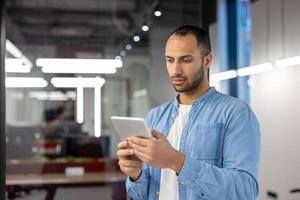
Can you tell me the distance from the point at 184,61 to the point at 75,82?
6.22 ft

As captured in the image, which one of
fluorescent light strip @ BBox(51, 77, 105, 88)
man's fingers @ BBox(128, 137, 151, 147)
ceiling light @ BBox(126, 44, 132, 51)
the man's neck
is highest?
ceiling light @ BBox(126, 44, 132, 51)

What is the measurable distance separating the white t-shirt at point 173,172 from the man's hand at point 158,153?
254mm

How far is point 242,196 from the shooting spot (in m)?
1.31

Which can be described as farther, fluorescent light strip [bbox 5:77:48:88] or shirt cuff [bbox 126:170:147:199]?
fluorescent light strip [bbox 5:77:48:88]

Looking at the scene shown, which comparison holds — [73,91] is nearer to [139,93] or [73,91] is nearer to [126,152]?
[139,93]

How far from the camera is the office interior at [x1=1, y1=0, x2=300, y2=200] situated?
3.23 meters

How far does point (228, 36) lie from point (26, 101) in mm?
1737

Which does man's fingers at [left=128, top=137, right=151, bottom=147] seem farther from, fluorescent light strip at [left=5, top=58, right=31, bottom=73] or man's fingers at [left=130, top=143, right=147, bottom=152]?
fluorescent light strip at [left=5, top=58, right=31, bottom=73]

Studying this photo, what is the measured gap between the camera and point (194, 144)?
1441 mm

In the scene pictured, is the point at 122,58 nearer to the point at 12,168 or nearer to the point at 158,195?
the point at 12,168

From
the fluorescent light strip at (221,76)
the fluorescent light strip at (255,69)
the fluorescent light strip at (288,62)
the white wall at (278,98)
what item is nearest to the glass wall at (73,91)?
the fluorescent light strip at (221,76)

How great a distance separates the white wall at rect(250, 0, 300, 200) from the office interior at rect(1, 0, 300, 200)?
13.5 inches

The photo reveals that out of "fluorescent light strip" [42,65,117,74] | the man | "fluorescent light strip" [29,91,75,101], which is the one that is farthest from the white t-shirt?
"fluorescent light strip" [29,91,75,101]

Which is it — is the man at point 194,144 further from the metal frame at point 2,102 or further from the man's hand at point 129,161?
the metal frame at point 2,102
